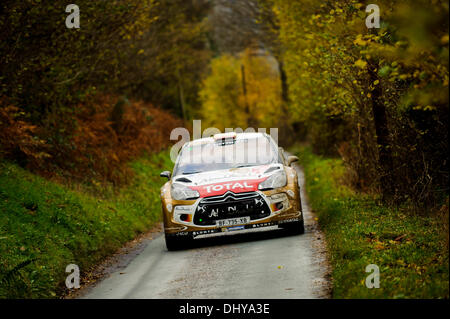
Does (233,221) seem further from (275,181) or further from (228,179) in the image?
(275,181)

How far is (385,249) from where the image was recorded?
339 inches

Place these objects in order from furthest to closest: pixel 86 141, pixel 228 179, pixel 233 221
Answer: pixel 86 141
pixel 228 179
pixel 233 221

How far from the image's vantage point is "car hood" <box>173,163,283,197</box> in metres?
11.4

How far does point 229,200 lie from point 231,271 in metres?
2.32

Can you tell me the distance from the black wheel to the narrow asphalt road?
16 centimetres

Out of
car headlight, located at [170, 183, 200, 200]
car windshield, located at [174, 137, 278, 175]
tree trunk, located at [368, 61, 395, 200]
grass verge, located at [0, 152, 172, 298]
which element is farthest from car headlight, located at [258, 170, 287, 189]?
grass verge, located at [0, 152, 172, 298]

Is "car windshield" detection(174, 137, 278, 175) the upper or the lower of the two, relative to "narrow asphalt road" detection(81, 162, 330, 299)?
upper

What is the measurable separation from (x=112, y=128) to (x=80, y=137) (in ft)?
14.9

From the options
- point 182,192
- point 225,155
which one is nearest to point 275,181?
point 225,155

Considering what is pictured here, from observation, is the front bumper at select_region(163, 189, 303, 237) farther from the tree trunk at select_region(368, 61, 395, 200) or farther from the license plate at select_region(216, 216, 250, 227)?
the tree trunk at select_region(368, 61, 395, 200)

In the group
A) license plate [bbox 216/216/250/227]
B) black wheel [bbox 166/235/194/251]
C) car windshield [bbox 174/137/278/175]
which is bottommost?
black wheel [bbox 166/235/194/251]

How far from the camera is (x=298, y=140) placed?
48.1 meters

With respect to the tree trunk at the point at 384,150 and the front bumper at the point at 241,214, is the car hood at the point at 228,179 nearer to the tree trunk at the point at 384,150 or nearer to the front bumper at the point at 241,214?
the front bumper at the point at 241,214

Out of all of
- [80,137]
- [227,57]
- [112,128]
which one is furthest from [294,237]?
[227,57]
